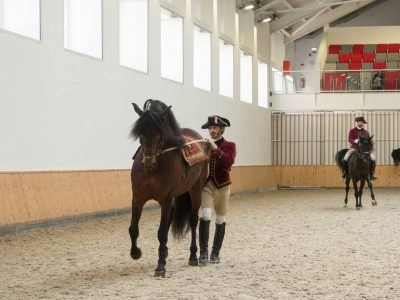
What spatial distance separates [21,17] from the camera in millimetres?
12289

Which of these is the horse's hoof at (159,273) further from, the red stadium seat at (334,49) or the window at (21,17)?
the red stadium seat at (334,49)

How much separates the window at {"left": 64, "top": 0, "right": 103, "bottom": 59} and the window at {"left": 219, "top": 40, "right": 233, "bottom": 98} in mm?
9674

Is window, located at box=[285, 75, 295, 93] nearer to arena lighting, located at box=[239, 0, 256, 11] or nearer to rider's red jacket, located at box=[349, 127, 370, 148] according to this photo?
arena lighting, located at box=[239, 0, 256, 11]

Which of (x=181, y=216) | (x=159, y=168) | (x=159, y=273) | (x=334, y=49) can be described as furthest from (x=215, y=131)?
(x=334, y=49)

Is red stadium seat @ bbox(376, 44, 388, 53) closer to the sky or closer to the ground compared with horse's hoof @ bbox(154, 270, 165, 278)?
closer to the sky

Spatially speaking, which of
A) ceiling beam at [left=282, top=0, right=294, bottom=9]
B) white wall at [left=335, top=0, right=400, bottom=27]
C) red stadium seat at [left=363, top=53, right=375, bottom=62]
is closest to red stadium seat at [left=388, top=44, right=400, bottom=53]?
red stadium seat at [left=363, top=53, right=375, bottom=62]

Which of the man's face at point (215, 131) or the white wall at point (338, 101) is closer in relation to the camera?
the man's face at point (215, 131)

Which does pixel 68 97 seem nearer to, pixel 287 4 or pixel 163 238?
pixel 163 238

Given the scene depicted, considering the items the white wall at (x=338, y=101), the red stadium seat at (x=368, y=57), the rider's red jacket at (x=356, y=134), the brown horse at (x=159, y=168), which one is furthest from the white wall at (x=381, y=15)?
the brown horse at (x=159, y=168)

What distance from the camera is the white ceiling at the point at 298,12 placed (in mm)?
28619

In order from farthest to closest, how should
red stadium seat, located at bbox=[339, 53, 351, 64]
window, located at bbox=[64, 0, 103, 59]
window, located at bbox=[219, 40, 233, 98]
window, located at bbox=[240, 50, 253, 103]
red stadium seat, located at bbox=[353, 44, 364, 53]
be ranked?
red stadium seat, located at bbox=[353, 44, 364, 53] → red stadium seat, located at bbox=[339, 53, 351, 64] → window, located at bbox=[240, 50, 253, 103] → window, located at bbox=[219, 40, 233, 98] → window, located at bbox=[64, 0, 103, 59]

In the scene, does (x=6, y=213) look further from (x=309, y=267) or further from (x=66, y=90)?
(x=309, y=267)

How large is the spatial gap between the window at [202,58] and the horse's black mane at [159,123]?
14.1 metres

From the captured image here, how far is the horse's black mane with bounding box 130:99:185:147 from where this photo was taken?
6.91 meters
